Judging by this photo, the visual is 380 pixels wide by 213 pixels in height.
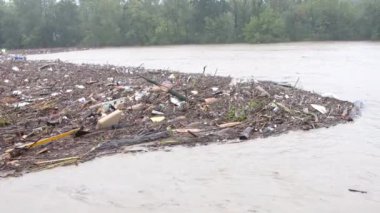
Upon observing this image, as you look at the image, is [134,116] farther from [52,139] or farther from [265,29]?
[265,29]

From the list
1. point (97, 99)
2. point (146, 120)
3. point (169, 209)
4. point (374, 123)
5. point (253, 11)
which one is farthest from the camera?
point (253, 11)

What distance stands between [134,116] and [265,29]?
127 ft

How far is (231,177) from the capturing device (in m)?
6.30

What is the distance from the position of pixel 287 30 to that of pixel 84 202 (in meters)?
44.0

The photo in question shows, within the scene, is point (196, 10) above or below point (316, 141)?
above

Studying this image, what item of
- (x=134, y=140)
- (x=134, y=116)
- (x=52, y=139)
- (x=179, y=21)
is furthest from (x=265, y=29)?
(x=52, y=139)

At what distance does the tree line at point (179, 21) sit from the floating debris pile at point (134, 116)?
3498cm

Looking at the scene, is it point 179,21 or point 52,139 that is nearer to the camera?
point 52,139

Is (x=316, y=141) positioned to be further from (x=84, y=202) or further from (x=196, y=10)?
(x=196, y=10)

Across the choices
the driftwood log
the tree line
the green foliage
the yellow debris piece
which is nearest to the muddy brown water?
the driftwood log

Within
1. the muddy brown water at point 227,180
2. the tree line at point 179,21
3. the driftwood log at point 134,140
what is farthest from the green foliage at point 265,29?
the driftwood log at point 134,140

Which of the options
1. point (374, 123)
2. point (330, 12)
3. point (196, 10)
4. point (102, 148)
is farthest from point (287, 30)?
point (102, 148)

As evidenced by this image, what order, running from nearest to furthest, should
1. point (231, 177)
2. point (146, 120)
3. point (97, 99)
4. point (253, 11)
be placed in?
point (231, 177), point (146, 120), point (97, 99), point (253, 11)

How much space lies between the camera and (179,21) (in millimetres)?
50719
